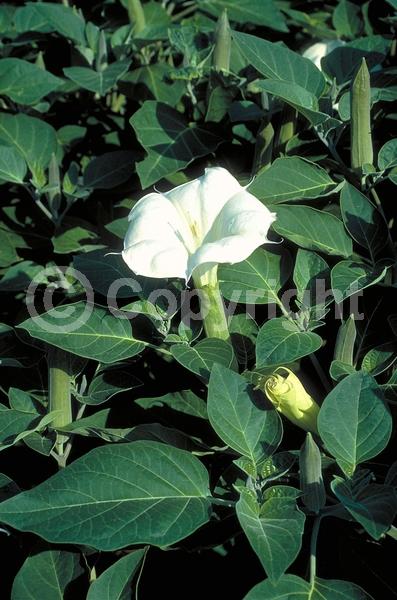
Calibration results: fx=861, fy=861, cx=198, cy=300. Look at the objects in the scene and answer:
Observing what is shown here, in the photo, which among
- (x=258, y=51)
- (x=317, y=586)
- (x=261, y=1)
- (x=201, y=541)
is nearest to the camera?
(x=317, y=586)

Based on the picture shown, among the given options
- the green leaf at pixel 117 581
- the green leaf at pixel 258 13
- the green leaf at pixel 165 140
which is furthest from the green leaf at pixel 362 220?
the green leaf at pixel 258 13

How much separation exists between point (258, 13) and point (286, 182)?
847 millimetres

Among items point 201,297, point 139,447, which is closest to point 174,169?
point 201,297

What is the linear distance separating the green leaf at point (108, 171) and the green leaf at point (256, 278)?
46cm

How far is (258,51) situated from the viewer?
1688 mm

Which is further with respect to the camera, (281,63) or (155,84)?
(155,84)

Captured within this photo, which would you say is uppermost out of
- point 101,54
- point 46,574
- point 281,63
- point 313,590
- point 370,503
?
point 281,63

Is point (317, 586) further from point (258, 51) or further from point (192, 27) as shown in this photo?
point (192, 27)

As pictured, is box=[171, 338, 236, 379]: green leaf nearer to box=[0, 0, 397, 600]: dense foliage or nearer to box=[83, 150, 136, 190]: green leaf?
box=[0, 0, 397, 600]: dense foliage

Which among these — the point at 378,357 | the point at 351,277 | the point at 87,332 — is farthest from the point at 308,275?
the point at 87,332

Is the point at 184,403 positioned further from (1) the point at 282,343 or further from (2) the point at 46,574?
(2) the point at 46,574

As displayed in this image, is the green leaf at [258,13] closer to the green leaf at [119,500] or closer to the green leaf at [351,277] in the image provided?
the green leaf at [351,277]

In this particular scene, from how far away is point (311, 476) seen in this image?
119 centimetres

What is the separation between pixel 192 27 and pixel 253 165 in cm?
48
